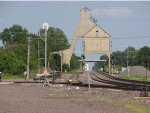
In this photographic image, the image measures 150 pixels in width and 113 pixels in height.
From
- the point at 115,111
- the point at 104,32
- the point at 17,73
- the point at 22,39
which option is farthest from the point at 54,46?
the point at 115,111

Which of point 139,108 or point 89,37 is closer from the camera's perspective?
point 139,108

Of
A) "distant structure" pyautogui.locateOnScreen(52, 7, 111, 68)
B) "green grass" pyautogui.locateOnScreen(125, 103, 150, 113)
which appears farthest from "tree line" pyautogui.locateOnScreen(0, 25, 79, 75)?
"green grass" pyautogui.locateOnScreen(125, 103, 150, 113)

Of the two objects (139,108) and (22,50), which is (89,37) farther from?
(139,108)

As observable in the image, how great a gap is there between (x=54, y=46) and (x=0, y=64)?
99734 mm

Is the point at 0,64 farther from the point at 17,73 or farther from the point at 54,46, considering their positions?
the point at 54,46

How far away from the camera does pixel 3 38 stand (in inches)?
7707

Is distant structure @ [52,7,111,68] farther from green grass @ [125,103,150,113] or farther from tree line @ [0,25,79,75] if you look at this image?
green grass @ [125,103,150,113]

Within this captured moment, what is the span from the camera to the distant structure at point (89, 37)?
123562 mm

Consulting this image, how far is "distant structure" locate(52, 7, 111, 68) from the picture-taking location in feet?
405

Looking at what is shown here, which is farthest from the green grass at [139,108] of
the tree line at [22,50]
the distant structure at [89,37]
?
the distant structure at [89,37]

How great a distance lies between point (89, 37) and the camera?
4914 inches

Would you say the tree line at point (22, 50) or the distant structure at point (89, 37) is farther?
the distant structure at point (89, 37)

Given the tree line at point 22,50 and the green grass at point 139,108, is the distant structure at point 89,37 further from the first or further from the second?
the green grass at point 139,108

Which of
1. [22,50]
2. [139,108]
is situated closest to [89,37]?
[22,50]
